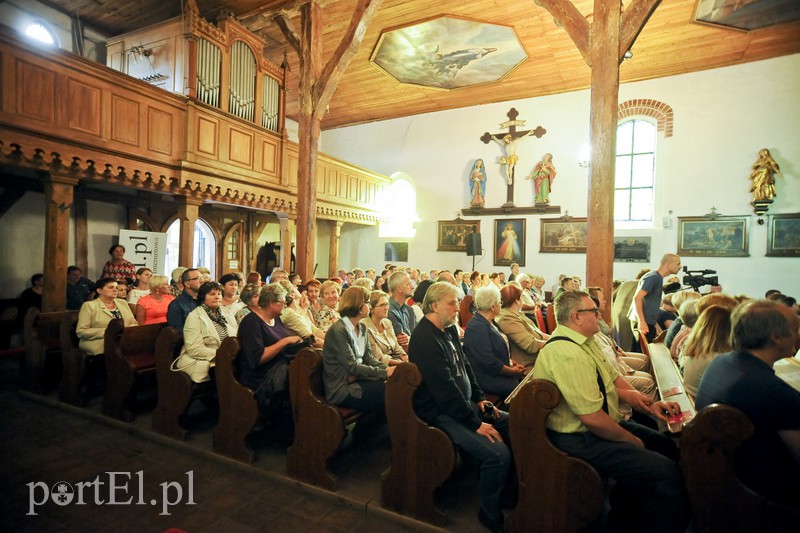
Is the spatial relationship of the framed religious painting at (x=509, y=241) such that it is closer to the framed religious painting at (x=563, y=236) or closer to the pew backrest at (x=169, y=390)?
the framed religious painting at (x=563, y=236)

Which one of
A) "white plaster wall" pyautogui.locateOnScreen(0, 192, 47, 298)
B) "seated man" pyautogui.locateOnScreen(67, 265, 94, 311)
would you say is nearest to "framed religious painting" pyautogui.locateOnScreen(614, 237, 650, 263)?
"seated man" pyautogui.locateOnScreen(67, 265, 94, 311)

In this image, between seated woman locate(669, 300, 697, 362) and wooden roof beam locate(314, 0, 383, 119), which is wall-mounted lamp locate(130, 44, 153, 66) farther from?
seated woman locate(669, 300, 697, 362)

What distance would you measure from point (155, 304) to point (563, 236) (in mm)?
10184

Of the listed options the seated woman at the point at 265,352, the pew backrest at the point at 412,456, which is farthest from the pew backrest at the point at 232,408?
the pew backrest at the point at 412,456

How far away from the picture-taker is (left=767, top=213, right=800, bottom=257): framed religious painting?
915 cm

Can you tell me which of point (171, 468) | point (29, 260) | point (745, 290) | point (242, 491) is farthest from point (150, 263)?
point (745, 290)

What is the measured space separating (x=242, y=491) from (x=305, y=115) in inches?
225

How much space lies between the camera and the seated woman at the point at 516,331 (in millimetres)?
3781

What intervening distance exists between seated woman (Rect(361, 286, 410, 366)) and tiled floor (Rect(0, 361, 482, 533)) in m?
→ 0.74

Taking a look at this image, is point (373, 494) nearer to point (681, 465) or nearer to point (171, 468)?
point (171, 468)

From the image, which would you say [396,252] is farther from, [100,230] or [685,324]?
[685,324]

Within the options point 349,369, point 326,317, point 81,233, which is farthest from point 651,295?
point 81,233

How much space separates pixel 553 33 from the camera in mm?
8859

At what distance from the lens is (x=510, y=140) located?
12094mm
